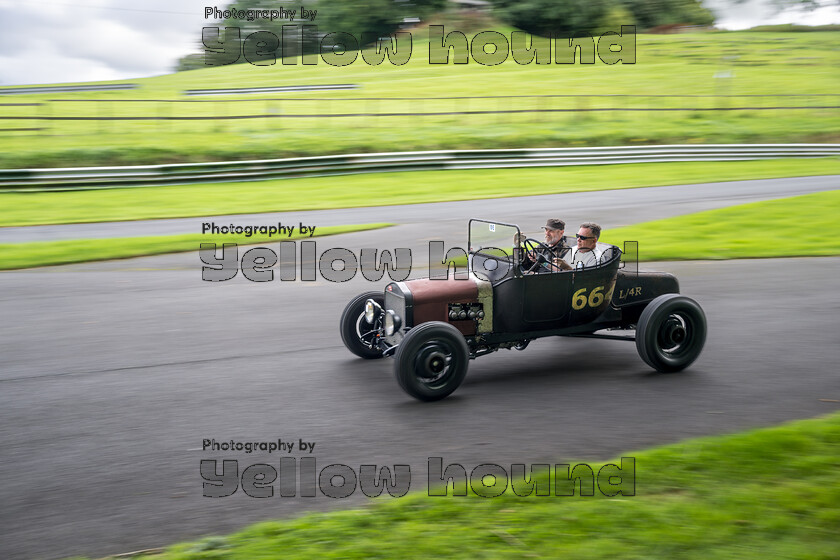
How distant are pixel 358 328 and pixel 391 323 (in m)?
0.82

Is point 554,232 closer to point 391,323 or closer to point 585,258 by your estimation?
point 585,258

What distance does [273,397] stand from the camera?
6289 mm

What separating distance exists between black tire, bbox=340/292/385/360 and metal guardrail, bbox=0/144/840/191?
16.6m

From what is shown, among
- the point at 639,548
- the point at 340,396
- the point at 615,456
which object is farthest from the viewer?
the point at 340,396

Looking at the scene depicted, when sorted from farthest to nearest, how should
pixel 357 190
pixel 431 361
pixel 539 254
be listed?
pixel 357 190, pixel 539 254, pixel 431 361

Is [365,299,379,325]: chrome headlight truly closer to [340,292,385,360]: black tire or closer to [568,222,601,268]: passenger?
[340,292,385,360]: black tire

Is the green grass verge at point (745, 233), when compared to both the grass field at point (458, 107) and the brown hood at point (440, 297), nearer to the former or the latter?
the brown hood at point (440, 297)

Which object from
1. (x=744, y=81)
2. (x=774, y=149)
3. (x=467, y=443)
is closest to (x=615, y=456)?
(x=467, y=443)

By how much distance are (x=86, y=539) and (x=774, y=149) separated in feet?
98.0

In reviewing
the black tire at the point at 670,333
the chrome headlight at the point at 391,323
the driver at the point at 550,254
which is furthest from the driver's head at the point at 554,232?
the chrome headlight at the point at 391,323

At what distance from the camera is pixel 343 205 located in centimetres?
1894

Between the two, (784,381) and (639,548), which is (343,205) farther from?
(639,548)

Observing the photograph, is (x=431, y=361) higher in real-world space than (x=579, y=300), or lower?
lower

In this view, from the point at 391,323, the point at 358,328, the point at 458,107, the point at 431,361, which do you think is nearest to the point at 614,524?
the point at 431,361
